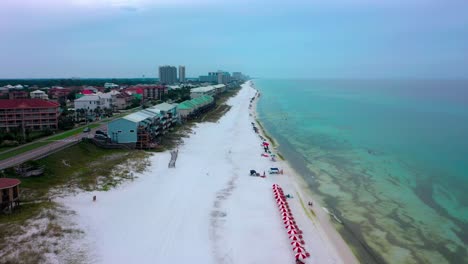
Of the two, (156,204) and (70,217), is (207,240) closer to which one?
(156,204)

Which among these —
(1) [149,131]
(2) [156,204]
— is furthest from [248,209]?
(1) [149,131]

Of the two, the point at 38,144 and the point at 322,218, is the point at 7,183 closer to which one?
the point at 38,144

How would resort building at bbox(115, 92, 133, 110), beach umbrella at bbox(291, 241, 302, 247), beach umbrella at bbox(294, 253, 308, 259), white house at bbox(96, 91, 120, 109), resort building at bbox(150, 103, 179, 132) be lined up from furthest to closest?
resort building at bbox(115, 92, 133, 110) → white house at bbox(96, 91, 120, 109) → resort building at bbox(150, 103, 179, 132) → beach umbrella at bbox(291, 241, 302, 247) → beach umbrella at bbox(294, 253, 308, 259)

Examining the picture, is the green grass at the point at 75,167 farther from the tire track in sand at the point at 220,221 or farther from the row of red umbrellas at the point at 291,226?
the row of red umbrellas at the point at 291,226

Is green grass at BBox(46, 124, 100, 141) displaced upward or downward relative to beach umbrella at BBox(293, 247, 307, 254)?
upward

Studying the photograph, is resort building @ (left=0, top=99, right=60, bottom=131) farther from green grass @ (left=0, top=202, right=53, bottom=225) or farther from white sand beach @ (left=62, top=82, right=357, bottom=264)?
green grass @ (left=0, top=202, right=53, bottom=225)

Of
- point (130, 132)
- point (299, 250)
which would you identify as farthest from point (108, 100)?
point (299, 250)

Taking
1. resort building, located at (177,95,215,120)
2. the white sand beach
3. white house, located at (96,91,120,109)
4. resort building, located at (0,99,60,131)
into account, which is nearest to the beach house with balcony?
resort building, located at (177,95,215,120)
